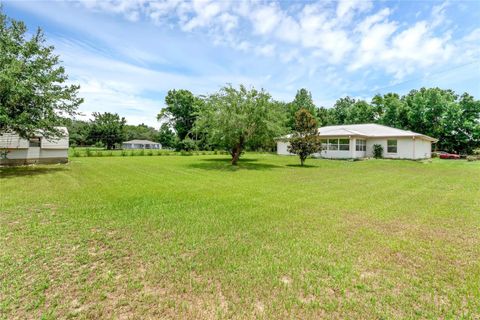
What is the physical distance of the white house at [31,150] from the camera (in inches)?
651

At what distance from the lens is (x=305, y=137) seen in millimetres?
18375

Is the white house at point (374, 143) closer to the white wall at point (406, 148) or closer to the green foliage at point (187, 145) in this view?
the white wall at point (406, 148)

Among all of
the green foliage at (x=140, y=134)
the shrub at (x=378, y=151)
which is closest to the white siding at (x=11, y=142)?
the shrub at (x=378, y=151)

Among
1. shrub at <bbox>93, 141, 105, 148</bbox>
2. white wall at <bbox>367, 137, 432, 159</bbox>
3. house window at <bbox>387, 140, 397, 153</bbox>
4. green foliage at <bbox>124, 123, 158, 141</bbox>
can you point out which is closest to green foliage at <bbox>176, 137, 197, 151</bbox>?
shrub at <bbox>93, 141, 105, 148</bbox>

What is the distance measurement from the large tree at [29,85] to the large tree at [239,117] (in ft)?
27.1

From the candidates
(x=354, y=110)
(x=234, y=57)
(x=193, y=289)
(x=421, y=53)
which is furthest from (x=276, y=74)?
(x=354, y=110)

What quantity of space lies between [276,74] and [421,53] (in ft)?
35.5

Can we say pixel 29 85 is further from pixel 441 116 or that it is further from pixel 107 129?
pixel 107 129

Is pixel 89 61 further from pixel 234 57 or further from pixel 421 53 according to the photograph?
pixel 421 53

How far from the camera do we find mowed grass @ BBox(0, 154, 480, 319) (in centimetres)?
261

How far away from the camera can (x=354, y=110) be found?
145 feet

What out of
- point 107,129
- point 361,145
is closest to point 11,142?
point 361,145

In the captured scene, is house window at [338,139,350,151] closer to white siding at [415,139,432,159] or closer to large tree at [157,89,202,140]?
white siding at [415,139,432,159]

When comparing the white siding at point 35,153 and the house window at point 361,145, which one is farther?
the house window at point 361,145
